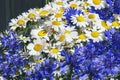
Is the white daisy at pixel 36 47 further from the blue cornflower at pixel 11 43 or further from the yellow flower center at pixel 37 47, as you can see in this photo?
the blue cornflower at pixel 11 43

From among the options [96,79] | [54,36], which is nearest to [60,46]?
[54,36]

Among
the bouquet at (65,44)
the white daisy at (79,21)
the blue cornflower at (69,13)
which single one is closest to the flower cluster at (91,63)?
the bouquet at (65,44)

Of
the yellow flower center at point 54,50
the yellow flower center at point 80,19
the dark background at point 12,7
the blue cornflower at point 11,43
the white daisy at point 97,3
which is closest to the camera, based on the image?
the yellow flower center at point 54,50

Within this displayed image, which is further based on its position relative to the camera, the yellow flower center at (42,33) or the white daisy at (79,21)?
the white daisy at (79,21)

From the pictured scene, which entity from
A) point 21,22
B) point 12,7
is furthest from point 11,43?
point 12,7

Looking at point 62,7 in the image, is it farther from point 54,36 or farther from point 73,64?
point 73,64

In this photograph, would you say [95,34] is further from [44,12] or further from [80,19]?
[44,12]

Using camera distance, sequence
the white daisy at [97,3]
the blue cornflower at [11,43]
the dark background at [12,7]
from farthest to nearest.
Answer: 1. the dark background at [12,7]
2. the white daisy at [97,3]
3. the blue cornflower at [11,43]
